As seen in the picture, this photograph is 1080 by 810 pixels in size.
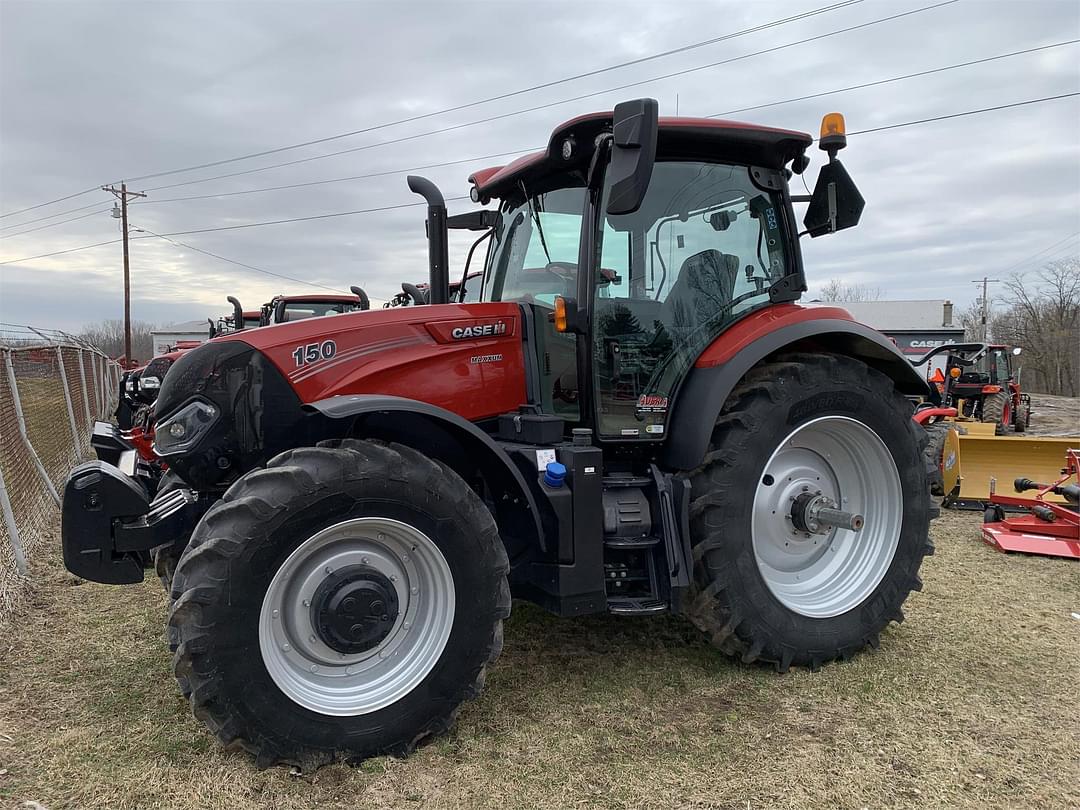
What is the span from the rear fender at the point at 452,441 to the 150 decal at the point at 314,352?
18 centimetres

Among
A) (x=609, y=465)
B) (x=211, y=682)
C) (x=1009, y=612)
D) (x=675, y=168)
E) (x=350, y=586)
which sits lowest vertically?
(x=1009, y=612)

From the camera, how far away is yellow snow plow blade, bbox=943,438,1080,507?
695 cm

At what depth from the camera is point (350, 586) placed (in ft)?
8.93

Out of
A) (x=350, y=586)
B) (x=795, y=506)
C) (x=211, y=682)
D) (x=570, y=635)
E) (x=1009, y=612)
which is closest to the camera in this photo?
(x=211, y=682)

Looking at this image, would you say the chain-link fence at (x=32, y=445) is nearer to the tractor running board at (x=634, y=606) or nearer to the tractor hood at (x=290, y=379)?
the tractor hood at (x=290, y=379)

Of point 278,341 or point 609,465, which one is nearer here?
point 278,341

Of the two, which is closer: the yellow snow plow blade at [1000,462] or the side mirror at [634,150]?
the side mirror at [634,150]

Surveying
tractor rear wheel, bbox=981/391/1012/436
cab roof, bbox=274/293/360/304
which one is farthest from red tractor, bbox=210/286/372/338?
tractor rear wheel, bbox=981/391/1012/436

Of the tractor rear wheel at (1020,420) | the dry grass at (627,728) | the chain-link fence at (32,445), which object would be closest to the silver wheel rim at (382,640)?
the dry grass at (627,728)

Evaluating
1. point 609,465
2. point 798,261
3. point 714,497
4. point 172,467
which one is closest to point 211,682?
point 172,467

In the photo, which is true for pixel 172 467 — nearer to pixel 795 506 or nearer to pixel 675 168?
pixel 675 168

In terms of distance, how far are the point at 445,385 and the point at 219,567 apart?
1219 millimetres

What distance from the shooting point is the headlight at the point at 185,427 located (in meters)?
2.88

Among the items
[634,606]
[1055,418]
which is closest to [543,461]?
[634,606]
